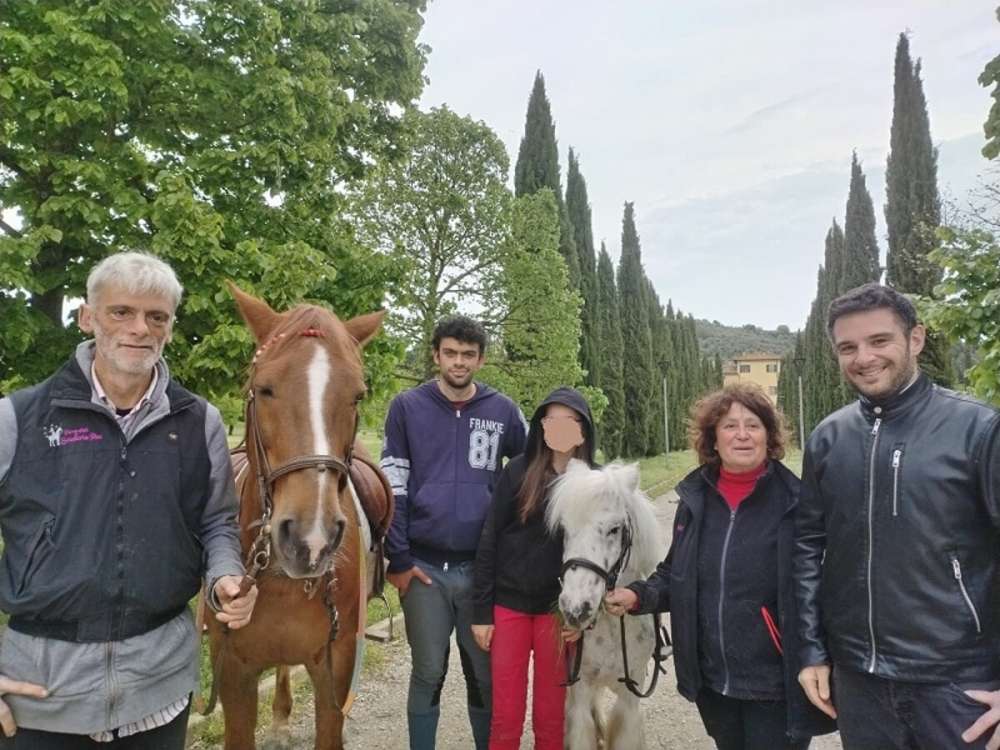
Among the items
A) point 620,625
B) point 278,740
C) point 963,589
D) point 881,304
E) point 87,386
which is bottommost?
point 278,740

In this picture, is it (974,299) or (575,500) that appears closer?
(575,500)

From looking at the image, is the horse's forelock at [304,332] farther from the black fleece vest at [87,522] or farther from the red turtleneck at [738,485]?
the red turtleneck at [738,485]

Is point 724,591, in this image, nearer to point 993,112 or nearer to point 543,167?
point 993,112

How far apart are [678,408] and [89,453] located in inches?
1679

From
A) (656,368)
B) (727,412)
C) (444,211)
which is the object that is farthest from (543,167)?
(727,412)

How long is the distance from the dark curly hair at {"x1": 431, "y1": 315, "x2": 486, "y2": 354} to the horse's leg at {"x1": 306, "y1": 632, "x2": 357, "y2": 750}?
137cm

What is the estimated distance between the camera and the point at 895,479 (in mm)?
1927

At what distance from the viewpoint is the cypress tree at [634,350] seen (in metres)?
30.9

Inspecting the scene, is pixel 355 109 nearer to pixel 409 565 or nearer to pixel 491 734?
pixel 409 565

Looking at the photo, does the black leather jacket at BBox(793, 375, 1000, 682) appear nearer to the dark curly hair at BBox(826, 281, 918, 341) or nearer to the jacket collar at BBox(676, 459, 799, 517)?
the dark curly hair at BBox(826, 281, 918, 341)

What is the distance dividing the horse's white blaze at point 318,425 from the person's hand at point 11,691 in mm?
688

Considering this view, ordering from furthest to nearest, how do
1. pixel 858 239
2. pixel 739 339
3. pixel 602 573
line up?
1. pixel 739 339
2. pixel 858 239
3. pixel 602 573

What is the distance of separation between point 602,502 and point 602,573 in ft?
0.97

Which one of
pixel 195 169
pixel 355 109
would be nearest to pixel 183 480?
pixel 195 169
